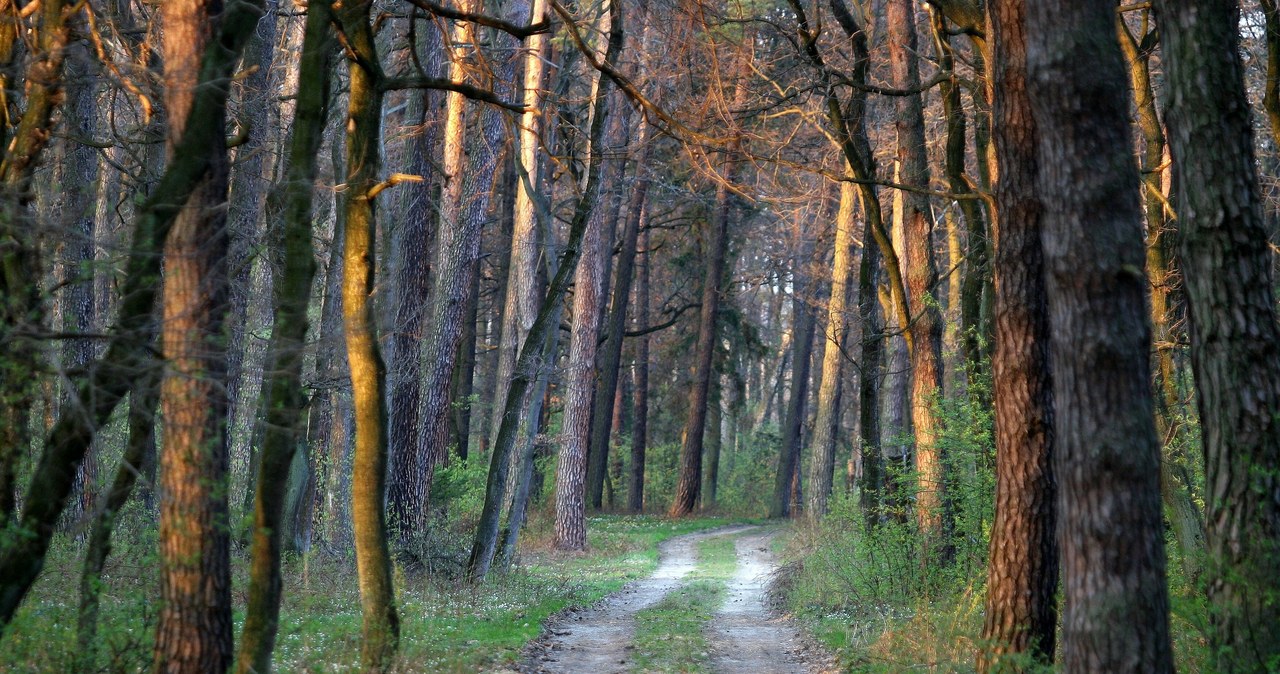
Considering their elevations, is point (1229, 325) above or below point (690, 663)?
above

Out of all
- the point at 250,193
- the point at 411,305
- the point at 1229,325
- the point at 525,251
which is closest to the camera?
the point at 1229,325

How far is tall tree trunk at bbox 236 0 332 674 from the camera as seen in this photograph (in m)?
6.68

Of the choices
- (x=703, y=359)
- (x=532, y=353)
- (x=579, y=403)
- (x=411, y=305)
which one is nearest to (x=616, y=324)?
(x=703, y=359)

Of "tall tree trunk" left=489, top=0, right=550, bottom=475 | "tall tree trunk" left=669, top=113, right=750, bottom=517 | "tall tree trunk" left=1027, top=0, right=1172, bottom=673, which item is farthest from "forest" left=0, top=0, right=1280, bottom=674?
"tall tree trunk" left=669, top=113, right=750, bottom=517

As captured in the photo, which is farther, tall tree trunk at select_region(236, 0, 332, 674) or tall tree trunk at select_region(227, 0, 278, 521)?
tall tree trunk at select_region(227, 0, 278, 521)

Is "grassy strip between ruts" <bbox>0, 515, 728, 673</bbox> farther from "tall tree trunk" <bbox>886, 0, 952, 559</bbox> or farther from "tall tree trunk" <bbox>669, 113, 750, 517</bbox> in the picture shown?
"tall tree trunk" <bbox>669, 113, 750, 517</bbox>

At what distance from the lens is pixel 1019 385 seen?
8.10 m

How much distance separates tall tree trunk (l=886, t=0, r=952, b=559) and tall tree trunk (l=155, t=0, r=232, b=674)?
A: 8052mm

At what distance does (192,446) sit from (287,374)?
2.56ft

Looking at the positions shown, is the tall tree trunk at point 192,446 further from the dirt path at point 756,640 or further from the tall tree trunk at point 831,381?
the tall tree trunk at point 831,381

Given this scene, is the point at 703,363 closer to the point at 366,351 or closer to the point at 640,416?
the point at 640,416

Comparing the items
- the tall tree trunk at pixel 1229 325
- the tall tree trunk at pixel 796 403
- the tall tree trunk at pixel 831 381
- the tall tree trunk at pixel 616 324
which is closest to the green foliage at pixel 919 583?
the tall tree trunk at pixel 1229 325

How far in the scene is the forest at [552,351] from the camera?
6230 millimetres

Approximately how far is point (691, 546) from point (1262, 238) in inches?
812
